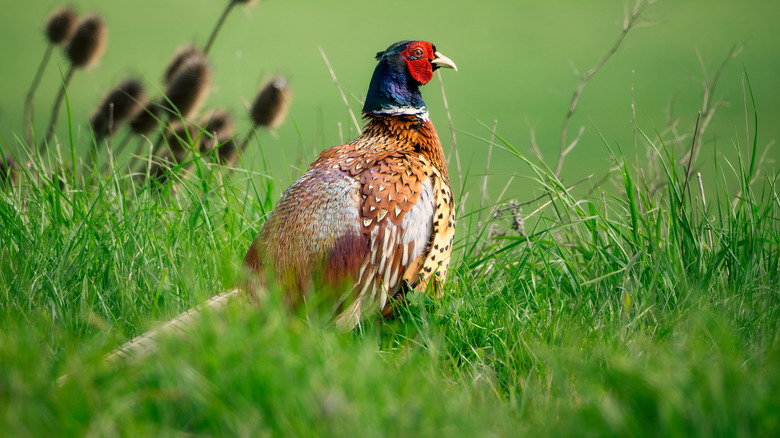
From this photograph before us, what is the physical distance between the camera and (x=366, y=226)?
7.66 feet

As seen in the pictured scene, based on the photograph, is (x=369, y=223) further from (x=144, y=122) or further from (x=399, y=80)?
(x=144, y=122)

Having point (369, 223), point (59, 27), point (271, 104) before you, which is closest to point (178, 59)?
point (59, 27)

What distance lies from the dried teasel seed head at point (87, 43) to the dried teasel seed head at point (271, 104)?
132 cm

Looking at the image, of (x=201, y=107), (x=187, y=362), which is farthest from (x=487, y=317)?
(x=201, y=107)

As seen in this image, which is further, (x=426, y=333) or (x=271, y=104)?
(x=271, y=104)

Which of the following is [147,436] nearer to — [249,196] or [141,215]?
[141,215]

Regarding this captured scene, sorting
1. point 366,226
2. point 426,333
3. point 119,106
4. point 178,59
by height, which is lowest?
point 426,333

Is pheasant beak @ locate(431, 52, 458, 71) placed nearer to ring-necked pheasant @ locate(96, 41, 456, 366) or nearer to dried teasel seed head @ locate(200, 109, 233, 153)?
ring-necked pheasant @ locate(96, 41, 456, 366)

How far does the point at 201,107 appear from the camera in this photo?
411 centimetres

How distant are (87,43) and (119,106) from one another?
605 millimetres

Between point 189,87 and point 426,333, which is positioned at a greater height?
point 189,87

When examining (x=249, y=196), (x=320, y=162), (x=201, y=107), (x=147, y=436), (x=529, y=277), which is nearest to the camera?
(x=147, y=436)

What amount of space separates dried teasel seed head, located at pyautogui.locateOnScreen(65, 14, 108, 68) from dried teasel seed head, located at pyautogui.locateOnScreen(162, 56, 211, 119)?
722mm

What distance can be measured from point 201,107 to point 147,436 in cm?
309
